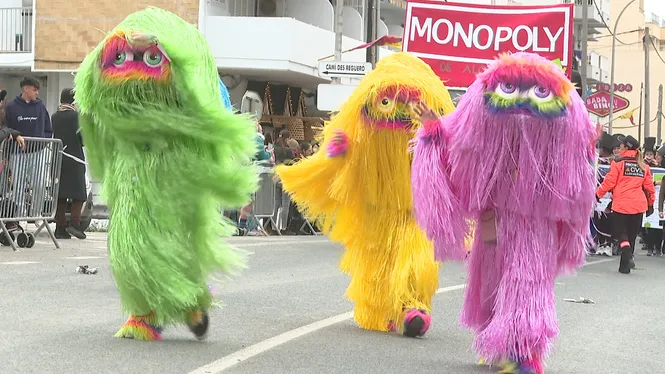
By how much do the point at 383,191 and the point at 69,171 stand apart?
7.48m

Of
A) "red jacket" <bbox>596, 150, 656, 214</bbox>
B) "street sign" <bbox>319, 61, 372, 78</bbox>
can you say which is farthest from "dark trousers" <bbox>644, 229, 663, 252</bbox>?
"street sign" <bbox>319, 61, 372, 78</bbox>

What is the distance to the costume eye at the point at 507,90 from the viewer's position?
19.9 feet

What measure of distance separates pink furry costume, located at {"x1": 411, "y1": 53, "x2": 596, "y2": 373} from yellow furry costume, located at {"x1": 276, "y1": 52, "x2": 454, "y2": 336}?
1154 millimetres

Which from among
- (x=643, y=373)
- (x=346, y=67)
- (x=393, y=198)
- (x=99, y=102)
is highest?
(x=346, y=67)

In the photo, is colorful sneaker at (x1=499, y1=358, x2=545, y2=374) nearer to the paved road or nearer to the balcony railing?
the paved road

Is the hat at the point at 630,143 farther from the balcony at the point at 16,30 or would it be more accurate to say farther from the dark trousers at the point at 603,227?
the balcony at the point at 16,30

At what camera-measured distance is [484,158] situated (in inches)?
242

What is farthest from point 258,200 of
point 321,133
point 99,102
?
point 99,102

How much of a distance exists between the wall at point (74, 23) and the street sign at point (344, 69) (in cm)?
881

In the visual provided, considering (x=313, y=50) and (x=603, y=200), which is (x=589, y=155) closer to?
(x=603, y=200)

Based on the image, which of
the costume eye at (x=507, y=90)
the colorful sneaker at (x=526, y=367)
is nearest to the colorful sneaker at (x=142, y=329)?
the colorful sneaker at (x=526, y=367)

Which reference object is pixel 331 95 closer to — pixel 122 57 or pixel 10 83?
pixel 10 83

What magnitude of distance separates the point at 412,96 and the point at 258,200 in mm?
11160

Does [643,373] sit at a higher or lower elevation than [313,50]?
lower
